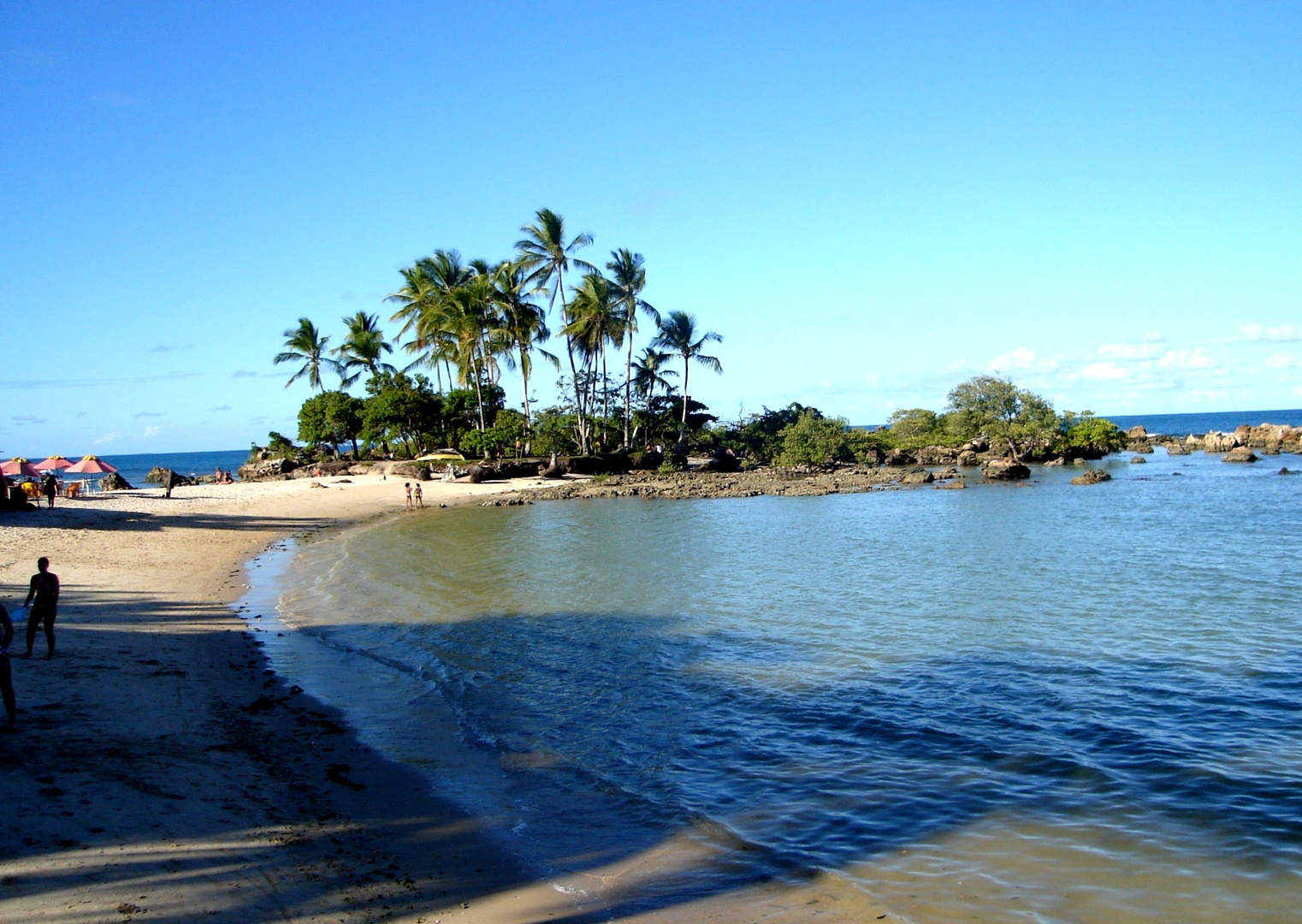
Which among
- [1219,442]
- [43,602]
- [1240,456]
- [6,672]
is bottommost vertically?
[6,672]

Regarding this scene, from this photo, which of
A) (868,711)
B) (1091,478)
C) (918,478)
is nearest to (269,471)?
(918,478)

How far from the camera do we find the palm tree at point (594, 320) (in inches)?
2026

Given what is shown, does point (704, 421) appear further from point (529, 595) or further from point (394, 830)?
point (394, 830)

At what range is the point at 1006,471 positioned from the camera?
4519 centimetres

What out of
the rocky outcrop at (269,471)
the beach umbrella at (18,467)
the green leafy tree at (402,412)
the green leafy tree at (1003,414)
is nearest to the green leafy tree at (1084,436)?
the green leafy tree at (1003,414)

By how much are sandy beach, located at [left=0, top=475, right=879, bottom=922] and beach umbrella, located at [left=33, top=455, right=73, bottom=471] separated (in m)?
30.0

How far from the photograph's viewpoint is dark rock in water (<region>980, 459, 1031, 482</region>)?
45156mm

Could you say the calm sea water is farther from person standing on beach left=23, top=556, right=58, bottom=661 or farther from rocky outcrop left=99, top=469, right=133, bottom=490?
rocky outcrop left=99, top=469, right=133, bottom=490

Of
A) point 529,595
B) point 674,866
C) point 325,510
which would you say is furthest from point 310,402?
point 674,866

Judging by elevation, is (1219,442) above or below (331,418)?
below

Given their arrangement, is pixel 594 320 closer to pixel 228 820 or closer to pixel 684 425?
pixel 684 425

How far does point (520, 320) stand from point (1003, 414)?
111ft

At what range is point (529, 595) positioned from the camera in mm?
19125

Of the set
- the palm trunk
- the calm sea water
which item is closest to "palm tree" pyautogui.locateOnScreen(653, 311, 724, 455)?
the palm trunk
